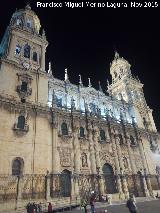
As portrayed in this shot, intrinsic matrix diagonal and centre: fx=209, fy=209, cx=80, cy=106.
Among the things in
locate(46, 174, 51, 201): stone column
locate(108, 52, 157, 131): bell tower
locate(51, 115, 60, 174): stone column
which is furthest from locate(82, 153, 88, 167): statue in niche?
locate(108, 52, 157, 131): bell tower

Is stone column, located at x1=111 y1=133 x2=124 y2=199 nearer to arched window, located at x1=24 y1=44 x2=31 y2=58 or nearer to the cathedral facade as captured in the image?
the cathedral facade

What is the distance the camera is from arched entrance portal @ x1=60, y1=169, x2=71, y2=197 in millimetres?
25411

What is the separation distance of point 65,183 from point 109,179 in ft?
24.4

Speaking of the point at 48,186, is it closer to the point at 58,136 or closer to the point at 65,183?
the point at 65,183

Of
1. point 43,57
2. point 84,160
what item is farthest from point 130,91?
point 84,160

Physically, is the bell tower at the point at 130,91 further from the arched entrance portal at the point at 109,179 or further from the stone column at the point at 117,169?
the arched entrance portal at the point at 109,179

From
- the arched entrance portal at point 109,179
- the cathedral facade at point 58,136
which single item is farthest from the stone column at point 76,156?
the arched entrance portal at point 109,179

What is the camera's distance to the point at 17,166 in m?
23.6

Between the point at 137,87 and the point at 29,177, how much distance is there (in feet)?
104

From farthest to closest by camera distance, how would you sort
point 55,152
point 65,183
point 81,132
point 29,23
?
point 29,23 → point 81,132 → point 55,152 → point 65,183

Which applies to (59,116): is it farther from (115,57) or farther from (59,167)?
(115,57)

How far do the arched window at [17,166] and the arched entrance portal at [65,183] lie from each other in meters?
5.29

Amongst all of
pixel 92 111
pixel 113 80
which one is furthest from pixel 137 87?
pixel 92 111

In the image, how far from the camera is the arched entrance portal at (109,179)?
1153 inches
